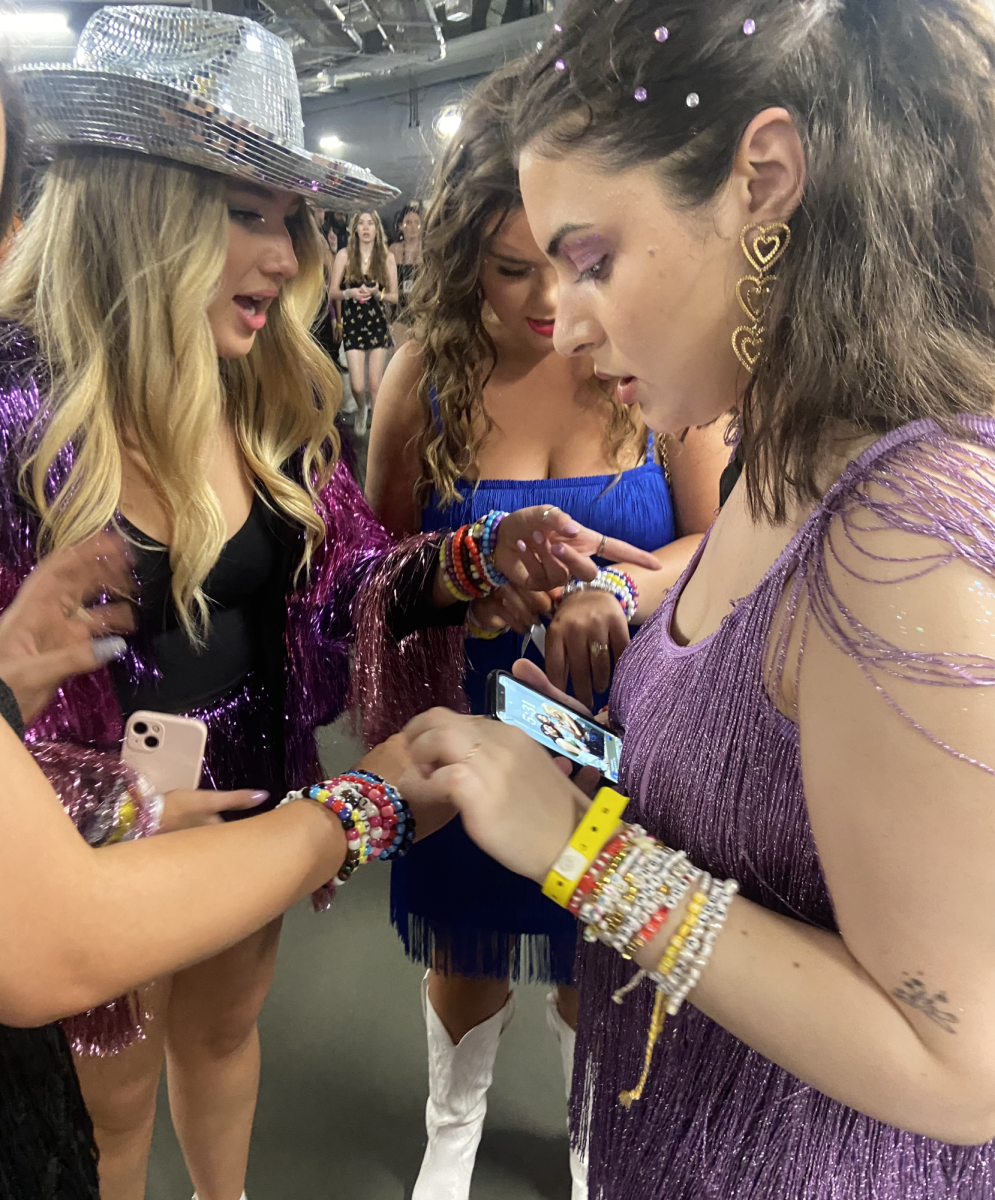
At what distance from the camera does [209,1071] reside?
112cm

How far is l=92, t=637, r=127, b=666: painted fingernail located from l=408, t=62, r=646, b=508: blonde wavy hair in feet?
1.68

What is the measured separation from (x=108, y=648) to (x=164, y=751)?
14cm

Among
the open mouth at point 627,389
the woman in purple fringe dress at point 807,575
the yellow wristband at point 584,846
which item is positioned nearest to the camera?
the woman in purple fringe dress at point 807,575

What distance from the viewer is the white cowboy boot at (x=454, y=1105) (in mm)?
1285

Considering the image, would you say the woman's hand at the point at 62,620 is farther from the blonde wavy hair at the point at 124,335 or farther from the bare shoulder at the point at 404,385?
the bare shoulder at the point at 404,385

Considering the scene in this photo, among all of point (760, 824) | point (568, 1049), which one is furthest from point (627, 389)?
point (568, 1049)

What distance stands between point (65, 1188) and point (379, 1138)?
92cm

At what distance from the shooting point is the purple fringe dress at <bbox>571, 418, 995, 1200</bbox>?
45 cm

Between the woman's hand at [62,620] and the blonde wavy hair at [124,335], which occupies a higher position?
the blonde wavy hair at [124,335]

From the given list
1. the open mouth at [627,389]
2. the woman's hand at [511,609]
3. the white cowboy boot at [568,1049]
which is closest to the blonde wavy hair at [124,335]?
the woman's hand at [511,609]

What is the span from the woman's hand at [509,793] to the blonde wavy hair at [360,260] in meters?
1.12

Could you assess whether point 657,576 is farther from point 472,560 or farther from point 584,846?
point 584,846

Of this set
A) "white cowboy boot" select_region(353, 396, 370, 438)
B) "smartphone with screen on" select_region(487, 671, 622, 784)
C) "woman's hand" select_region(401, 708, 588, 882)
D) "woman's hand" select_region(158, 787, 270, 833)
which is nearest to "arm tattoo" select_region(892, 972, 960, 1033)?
"woman's hand" select_region(401, 708, 588, 882)

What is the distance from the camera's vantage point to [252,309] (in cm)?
97
